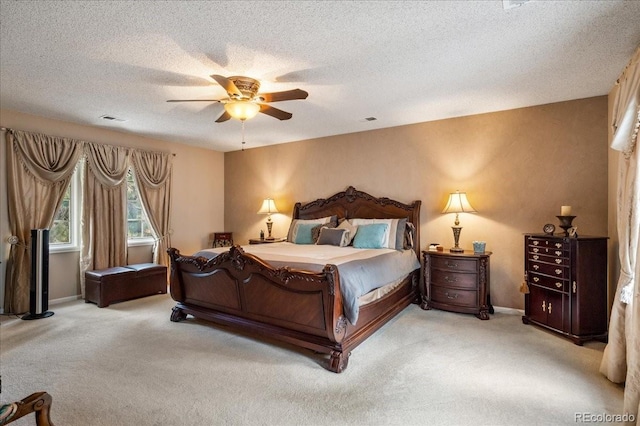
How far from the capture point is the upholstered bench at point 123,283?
14.4 feet

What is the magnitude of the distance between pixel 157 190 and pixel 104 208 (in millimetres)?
883

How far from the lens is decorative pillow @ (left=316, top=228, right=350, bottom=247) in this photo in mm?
4527

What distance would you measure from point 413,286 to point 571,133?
2.61m

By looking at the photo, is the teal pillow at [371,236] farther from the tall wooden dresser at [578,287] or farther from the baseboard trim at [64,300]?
the baseboard trim at [64,300]

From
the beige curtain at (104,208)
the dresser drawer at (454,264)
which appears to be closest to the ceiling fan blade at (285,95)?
the dresser drawer at (454,264)

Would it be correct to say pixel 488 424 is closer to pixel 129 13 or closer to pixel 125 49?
pixel 129 13

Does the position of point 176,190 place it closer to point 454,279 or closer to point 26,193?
point 26,193

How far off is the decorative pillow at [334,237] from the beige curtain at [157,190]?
9.39 feet

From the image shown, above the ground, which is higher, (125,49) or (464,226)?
(125,49)

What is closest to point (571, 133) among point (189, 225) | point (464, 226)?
point (464, 226)

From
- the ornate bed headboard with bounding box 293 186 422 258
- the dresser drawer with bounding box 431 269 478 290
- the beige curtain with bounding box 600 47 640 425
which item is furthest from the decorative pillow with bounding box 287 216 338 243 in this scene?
the beige curtain with bounding box 600 47 640 425

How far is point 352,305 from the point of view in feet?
8.80

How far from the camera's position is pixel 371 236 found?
4.32 m

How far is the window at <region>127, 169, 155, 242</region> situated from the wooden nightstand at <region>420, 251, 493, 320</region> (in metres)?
4.55
